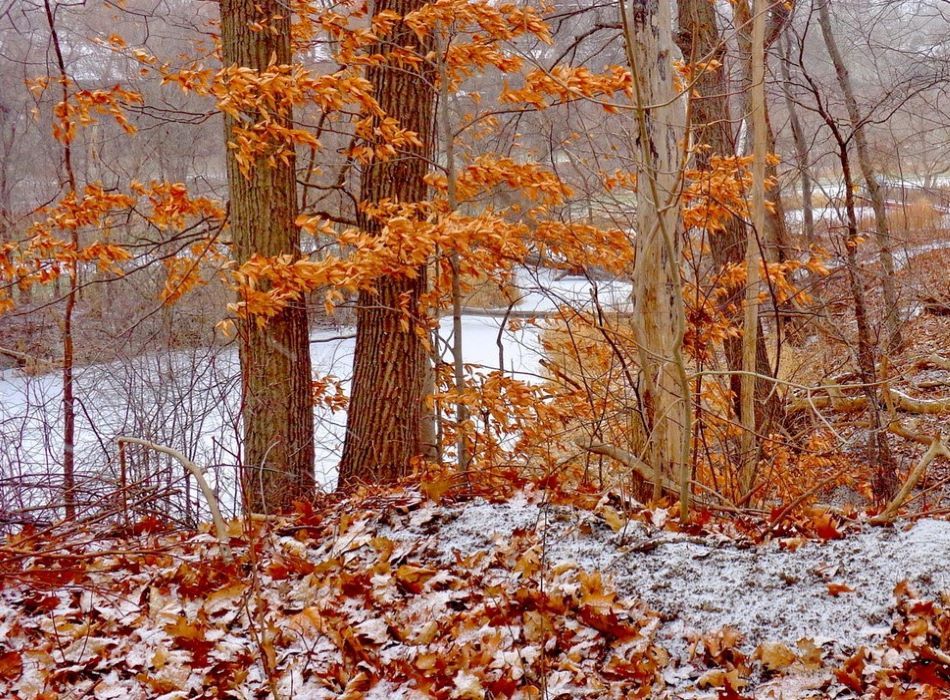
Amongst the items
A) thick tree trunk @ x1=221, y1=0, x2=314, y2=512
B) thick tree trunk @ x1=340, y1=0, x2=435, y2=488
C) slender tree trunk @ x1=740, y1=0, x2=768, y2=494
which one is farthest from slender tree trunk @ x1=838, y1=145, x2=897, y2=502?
thick tree trunk @ x1=221, y1=0, x2=314, y2=512

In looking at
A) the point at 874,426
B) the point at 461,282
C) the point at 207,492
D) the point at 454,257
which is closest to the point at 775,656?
the point at 207,492

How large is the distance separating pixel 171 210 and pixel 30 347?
8840 millimetres

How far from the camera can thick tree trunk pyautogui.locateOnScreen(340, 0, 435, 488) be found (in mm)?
A: 6977

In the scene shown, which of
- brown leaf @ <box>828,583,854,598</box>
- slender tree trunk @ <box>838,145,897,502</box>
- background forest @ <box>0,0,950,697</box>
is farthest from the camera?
slender tree trunk @ <box>838,145,897,502</box>

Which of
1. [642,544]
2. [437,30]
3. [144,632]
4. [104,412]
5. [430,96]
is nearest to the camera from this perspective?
[144,632]

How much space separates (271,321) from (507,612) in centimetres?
399

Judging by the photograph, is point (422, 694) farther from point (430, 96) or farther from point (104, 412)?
point (104, 412)

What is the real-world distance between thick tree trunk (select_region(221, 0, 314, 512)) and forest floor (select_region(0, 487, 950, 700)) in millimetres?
2548

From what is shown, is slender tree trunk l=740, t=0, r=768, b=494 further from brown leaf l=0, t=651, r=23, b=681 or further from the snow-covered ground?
brown leaf l=0, t=651, r=23, b=681

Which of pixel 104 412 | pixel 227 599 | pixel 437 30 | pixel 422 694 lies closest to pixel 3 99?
pixel 104 412

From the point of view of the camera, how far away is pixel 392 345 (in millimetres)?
7059

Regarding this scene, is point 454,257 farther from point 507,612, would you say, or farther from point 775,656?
point 775,656

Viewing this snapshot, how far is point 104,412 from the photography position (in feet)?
35.6

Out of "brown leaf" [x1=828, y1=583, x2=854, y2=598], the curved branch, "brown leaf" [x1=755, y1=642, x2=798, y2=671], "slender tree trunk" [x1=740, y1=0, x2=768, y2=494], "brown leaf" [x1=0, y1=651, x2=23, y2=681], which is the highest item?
"slender tree trunk" [x1=740, y1=0, x2=768, y2=494]
